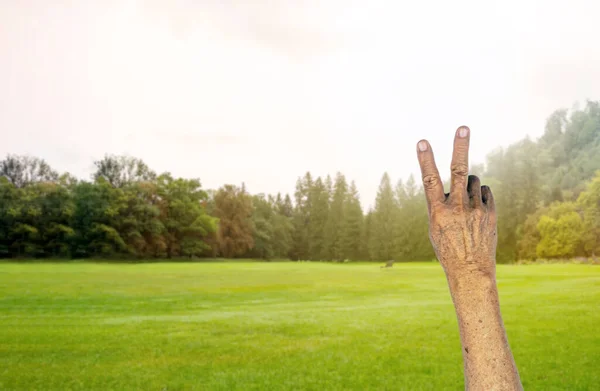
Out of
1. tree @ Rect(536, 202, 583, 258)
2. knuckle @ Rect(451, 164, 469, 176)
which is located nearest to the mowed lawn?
knuckle @ Rect(451, 164, 469, 176)

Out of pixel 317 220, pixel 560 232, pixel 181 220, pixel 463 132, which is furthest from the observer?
pixel 317 220

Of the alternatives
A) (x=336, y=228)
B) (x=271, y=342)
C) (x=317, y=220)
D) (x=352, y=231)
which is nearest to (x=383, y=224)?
(x=352, y=231)

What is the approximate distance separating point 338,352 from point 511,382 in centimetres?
1051

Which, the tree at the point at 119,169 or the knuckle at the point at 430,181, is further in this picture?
the tree at the point at 119,169

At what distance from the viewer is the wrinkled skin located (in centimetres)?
340

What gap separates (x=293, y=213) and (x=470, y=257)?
12244 centimetres

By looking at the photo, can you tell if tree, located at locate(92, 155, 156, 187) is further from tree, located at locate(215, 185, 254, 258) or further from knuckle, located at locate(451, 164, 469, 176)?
knuckle, located at locate(451, 164, 469, 176)

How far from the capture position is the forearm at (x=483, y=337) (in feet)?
11.0

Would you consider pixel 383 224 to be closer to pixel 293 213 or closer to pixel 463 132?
pixel 293 213

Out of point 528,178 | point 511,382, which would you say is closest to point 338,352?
point 511,382

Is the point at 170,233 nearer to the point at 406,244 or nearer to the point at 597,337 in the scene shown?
the point at 406,244

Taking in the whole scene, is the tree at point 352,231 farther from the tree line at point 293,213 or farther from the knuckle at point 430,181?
the knuckle at point 430,181

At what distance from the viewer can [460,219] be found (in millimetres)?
3441

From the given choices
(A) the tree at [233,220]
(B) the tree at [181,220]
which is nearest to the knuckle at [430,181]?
(B) the tree at [181,220]
